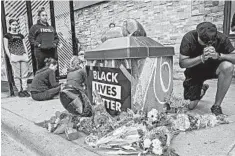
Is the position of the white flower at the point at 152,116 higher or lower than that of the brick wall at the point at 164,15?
lower

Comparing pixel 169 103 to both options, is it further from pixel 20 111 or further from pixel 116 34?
pixel 20 111

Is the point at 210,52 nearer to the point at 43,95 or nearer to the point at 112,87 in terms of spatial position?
the point at 112,87

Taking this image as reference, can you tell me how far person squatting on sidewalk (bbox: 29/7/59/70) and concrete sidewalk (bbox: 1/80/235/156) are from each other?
1.61 m

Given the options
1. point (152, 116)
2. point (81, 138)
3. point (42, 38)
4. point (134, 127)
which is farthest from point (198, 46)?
point (42, 38)

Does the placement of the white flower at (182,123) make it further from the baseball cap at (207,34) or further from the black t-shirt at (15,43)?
the black t-shirt at (15,43)

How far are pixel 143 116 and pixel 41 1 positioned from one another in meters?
4.94

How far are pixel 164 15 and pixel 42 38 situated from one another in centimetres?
319

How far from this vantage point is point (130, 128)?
1985 millimetres

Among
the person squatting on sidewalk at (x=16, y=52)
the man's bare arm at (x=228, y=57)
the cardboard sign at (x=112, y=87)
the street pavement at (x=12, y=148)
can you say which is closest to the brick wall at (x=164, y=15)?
the man's bare arm at (x=228, y=57)

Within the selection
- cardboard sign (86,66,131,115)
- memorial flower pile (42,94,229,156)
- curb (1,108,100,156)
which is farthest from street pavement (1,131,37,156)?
cardboard sign (86,66,131,115)

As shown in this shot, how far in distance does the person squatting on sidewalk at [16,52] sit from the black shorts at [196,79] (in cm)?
326

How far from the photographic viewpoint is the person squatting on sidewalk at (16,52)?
14.2 feet

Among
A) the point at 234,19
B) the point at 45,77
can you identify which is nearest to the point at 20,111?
the point at 45,77

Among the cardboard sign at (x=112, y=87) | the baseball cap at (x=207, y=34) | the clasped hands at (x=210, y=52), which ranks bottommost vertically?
the cardboard sign at (x=112, y=87)
